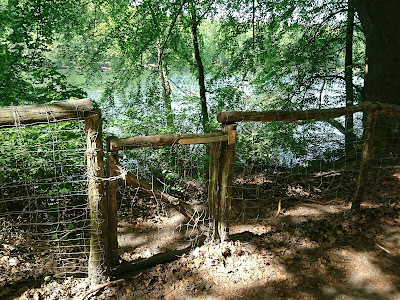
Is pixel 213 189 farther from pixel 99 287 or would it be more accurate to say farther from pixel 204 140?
pixel 99 287

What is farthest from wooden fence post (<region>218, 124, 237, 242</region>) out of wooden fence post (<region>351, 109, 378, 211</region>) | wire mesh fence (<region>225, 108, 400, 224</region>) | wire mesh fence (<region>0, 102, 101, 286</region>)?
wooden fence post (<region>351, 109, 378, 211</region>)

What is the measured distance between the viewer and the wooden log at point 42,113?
2234 millimetres

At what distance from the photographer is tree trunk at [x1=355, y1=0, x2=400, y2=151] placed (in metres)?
5.48

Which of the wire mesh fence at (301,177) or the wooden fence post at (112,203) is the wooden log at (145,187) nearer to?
the wooden fence post at (112,203)

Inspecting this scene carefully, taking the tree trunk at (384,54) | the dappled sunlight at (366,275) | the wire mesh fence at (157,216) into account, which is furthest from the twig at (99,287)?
the tree trunk at (384,54)

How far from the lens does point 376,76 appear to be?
5922 millimetres

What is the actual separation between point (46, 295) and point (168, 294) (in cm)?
112

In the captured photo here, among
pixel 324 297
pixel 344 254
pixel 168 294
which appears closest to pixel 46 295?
pixel 168 294

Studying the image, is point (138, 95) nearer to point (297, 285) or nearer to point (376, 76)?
point (376, 76)

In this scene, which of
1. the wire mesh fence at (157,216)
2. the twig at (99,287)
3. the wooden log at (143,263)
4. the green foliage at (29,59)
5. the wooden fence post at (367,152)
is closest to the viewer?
the twig at (99,287)

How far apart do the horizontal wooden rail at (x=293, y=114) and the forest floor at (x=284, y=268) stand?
1.31m

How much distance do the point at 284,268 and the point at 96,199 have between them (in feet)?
6.54

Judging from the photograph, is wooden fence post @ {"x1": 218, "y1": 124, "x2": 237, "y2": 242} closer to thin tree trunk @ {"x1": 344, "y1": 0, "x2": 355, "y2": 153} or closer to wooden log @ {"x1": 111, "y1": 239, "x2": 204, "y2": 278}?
wooden log @ {"x1": 111, "y1": 239, "x2": 204, "y2": 278}

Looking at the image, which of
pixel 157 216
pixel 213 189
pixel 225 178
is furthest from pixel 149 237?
pixel 225 178
